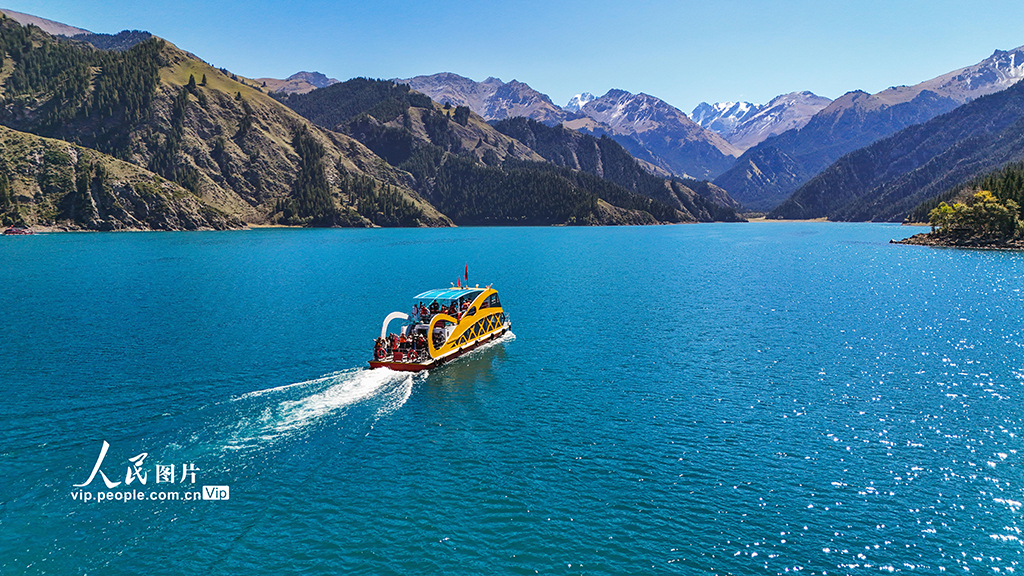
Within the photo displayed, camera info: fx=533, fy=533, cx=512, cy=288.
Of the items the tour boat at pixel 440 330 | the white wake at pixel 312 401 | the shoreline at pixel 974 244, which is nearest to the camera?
the white wake at pixel 312 401

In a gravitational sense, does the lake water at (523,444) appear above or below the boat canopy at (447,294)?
below

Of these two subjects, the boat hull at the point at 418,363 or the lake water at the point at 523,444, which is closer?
the lake water at the point at 523,444

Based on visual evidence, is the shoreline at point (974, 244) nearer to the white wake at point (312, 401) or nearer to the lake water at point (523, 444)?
the lake water at point (523, 444)

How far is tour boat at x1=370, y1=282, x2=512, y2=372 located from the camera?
47594 millimetres

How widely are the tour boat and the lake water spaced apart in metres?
1.66

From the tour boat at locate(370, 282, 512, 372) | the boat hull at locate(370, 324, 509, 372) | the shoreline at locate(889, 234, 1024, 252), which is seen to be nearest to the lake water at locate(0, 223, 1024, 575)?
the boat hull at locate(370, 324, 509, 372)

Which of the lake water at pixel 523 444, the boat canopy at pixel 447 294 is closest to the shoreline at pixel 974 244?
the lake water at pixel 523 444

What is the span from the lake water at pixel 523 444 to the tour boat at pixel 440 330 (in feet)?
5.45

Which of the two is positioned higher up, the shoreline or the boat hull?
the shoreline

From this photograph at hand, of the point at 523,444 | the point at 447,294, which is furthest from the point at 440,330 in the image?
the point at 523,444

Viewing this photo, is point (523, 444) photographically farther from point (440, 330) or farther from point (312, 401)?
point (440, 330)

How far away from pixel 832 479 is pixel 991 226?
669 feet

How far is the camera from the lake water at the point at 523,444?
22.4 m

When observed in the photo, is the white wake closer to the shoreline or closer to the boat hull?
the boat hull
